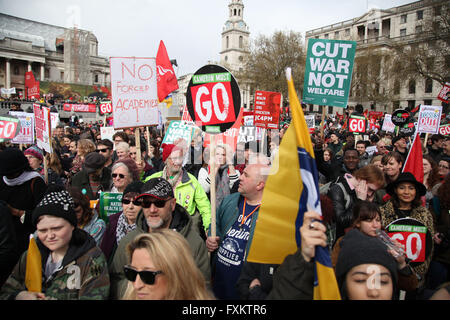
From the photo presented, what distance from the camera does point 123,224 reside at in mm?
2965

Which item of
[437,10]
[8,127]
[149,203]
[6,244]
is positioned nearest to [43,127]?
[8,127]

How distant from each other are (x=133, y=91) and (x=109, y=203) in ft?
6.95

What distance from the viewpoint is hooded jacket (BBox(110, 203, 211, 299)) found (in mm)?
2234

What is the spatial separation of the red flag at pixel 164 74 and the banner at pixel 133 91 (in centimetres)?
211

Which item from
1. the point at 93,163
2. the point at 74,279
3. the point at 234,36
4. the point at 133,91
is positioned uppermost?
the point at 234,36

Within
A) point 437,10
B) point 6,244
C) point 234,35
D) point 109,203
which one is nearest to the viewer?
point 6,244

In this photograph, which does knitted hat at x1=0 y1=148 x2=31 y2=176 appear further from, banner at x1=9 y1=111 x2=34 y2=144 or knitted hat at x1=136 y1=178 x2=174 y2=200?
banner at x1=9 y1=111 x2=34 y2=144

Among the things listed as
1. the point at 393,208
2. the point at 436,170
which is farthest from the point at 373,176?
the point at 436,170

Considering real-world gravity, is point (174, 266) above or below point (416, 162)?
below

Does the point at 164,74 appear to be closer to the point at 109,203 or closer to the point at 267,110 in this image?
the point at 267,110

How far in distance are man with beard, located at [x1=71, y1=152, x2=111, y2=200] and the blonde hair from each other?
2.84m

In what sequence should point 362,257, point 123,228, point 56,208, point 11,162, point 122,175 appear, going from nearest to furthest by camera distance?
point 362,257
point 56,208
point 123,228
point 11,162
point 122,175

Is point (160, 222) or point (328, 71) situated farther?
point (328, 71)
